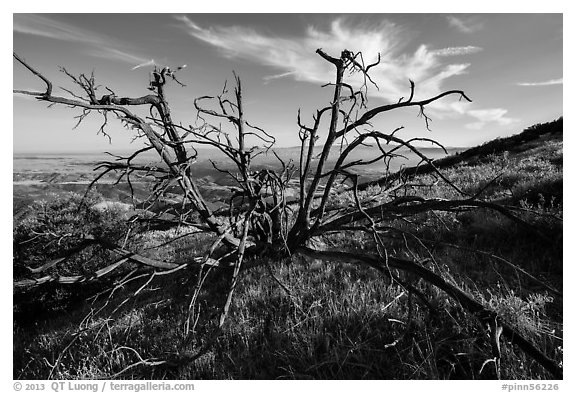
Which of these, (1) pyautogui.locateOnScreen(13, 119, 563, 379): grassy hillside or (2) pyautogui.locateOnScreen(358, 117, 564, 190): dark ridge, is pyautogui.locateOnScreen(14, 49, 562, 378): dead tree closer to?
(1) pyautogui.locateOnScreen(13, 119, 563, 379): grassy hillside

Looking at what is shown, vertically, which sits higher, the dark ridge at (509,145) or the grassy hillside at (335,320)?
the dark ridge at (509,145)

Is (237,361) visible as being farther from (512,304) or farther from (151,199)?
(512,304)

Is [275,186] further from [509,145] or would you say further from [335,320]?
[509,145]

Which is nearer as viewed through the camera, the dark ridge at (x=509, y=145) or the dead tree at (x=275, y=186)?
the dead tree at (x=275, y=186)

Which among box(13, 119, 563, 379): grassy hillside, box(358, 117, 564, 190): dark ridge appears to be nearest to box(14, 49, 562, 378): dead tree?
box(13, 119, 563, 379): grassy hillside

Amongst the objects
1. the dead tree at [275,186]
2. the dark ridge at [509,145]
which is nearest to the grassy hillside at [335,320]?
the dead tree at [275,186]

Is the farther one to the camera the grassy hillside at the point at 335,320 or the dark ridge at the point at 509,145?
the dark ridge at the point at 509,145

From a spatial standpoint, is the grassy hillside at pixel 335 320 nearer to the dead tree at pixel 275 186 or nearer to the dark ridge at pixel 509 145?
the dead tree at pixel 275 186

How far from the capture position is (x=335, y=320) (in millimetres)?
3230

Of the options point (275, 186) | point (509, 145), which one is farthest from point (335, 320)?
point (509, 145)

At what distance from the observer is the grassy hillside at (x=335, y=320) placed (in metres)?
2.69

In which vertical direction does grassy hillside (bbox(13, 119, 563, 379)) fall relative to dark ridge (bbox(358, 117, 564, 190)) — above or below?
below

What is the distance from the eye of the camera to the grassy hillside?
2.69 meters

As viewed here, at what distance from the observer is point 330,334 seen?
299 cm
